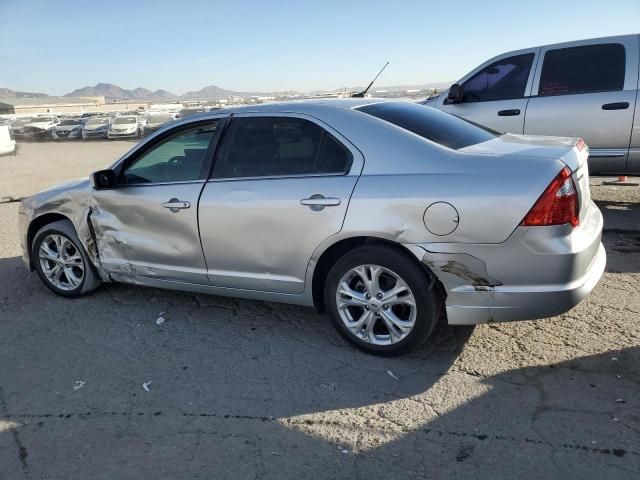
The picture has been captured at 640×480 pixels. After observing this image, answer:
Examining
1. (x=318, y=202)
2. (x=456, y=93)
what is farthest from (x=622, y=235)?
(x=318, y=202)

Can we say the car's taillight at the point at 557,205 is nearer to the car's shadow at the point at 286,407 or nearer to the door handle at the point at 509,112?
the car's shadow at the point at 286,407

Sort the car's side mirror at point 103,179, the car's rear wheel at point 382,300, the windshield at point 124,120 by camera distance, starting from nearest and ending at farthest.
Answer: the car's rear wheel at point 382,300 → the car's side mirror at point 103,179 → the windshield at point 124,120

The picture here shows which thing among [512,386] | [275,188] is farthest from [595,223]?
[275,188]

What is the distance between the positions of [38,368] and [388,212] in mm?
2560

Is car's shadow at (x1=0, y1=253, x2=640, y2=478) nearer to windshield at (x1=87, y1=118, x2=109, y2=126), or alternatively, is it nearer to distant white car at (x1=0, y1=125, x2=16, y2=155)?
distant white car at (x1=0, y1=125, x2=16, y2=155)

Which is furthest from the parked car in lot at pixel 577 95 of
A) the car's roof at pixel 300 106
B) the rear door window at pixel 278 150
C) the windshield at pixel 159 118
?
the windshield at pixel 159 118

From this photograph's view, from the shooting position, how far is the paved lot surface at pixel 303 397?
8.61 ft

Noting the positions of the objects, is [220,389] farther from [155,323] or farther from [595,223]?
[595,223]

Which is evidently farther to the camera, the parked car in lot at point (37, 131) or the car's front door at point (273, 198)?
the parked car in lot at point (37, 131)

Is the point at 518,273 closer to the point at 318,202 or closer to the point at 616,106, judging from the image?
the point at 318,202

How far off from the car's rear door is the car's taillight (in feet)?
13.7

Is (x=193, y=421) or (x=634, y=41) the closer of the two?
(x=193, y=421)

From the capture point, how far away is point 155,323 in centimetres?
434

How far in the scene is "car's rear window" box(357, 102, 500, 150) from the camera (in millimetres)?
3570
